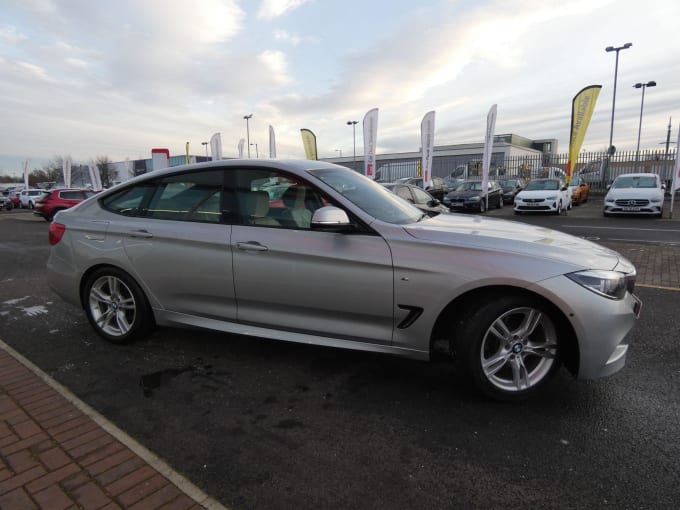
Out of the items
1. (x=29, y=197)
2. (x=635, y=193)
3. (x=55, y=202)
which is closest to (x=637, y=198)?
(x=635, y=193)

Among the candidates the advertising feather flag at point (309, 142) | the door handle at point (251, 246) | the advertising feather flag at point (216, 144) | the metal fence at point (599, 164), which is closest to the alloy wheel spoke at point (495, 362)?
the door handle at point (251, 246)

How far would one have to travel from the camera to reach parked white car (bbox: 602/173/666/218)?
14.8 m

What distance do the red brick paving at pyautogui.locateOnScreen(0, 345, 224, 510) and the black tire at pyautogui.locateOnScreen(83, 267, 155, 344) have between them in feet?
3.20

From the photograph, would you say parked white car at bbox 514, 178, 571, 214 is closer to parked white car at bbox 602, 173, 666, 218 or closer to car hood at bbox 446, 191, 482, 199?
parked white car at bbox 602, 173, 666, 218

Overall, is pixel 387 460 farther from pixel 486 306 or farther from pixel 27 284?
pixel 27 284

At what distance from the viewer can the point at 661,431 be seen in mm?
2596

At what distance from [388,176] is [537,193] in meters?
24.3

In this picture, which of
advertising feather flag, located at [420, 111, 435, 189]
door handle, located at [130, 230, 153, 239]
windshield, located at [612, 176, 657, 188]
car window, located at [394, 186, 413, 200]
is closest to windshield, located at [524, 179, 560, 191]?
windshield, located at [612, 176, 657, 188]

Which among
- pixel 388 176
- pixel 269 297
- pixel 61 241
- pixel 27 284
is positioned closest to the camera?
pixel 269 297

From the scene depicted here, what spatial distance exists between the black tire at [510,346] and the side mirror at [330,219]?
3.31 ft

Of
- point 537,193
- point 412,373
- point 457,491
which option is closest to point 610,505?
point 457,491

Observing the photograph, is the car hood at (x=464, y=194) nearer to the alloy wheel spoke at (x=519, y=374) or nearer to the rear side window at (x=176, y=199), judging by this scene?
the rear side window at (x=176, y=199)

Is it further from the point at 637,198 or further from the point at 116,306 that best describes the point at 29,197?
the point at 637,198

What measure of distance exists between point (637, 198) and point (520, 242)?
15.2 metres
